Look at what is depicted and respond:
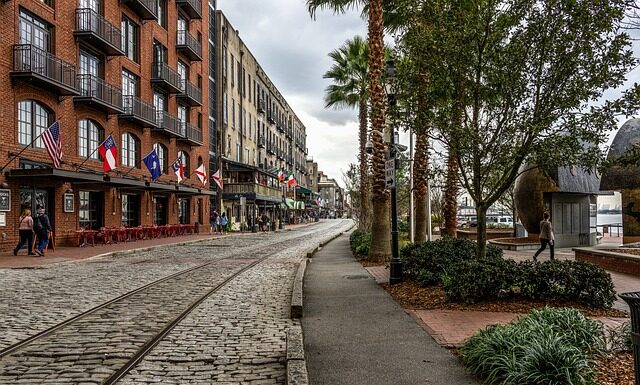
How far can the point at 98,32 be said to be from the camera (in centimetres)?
2709

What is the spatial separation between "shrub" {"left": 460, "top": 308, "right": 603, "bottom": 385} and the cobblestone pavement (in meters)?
2.03

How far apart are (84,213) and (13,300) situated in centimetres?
1825

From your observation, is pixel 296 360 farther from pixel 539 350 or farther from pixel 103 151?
pixel 103 151

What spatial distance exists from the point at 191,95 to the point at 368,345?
119ft

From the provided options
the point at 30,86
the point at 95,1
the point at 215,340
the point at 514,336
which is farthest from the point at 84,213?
the point at 514,336

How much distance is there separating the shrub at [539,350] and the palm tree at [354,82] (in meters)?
19.4

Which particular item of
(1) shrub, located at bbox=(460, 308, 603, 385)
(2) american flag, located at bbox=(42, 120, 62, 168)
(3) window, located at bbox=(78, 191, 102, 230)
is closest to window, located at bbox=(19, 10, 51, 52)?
(2) american flag, located at bbox=(42, 120, 62, 168)

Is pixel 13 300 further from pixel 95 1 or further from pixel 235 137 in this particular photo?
pixel 235 137

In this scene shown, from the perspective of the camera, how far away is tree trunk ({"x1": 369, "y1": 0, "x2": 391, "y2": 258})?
16547mm

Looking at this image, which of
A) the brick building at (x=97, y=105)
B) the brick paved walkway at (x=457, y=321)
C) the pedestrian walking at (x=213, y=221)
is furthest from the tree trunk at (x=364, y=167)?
the pedestrian walking at (x=213, y=221)

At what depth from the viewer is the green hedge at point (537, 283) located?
9.05 m

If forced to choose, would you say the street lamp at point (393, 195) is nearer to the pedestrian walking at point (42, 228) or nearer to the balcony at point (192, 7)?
the pedestrian walking at point (42, 228)

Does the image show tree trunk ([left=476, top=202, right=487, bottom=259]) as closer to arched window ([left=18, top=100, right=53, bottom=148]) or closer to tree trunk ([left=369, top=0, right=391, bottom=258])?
tree trunk ([left=369, top=0, right=391, bottom=258])

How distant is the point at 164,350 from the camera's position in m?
6.59
